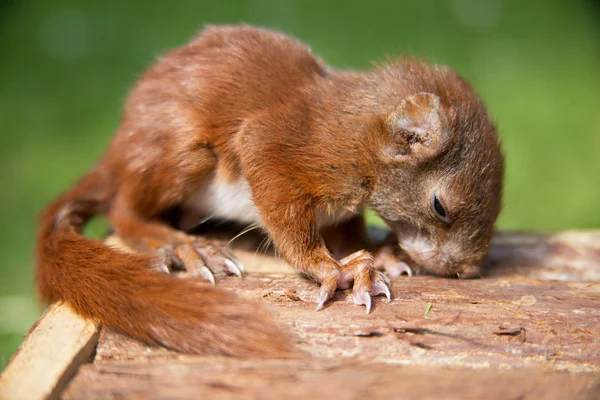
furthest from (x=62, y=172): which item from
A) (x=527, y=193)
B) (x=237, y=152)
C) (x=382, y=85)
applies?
(x=527, y=193)

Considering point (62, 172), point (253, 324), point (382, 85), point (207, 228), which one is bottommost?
point (62, 172)

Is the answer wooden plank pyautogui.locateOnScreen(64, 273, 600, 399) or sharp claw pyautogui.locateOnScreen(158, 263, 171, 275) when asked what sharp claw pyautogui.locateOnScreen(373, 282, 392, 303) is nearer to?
wooden plank pyautogui.locateOnScreen(64, 273, 600, 399)

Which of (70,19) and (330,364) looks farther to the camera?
(70,19)

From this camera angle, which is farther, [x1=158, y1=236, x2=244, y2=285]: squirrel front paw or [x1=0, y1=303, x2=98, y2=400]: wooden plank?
[x1=158, y1=236, x2=244, y2=285]: squirrel front paw

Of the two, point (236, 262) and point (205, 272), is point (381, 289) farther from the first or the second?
point (205, 272)

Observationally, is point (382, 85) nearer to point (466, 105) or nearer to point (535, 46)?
point (466, 105)

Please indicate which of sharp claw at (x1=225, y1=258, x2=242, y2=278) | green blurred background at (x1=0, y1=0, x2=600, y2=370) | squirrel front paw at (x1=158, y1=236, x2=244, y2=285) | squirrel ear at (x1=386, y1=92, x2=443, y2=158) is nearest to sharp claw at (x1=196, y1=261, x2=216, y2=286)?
squirrel front paw at (x1=158, y1=236, x2=244, y2=285)
